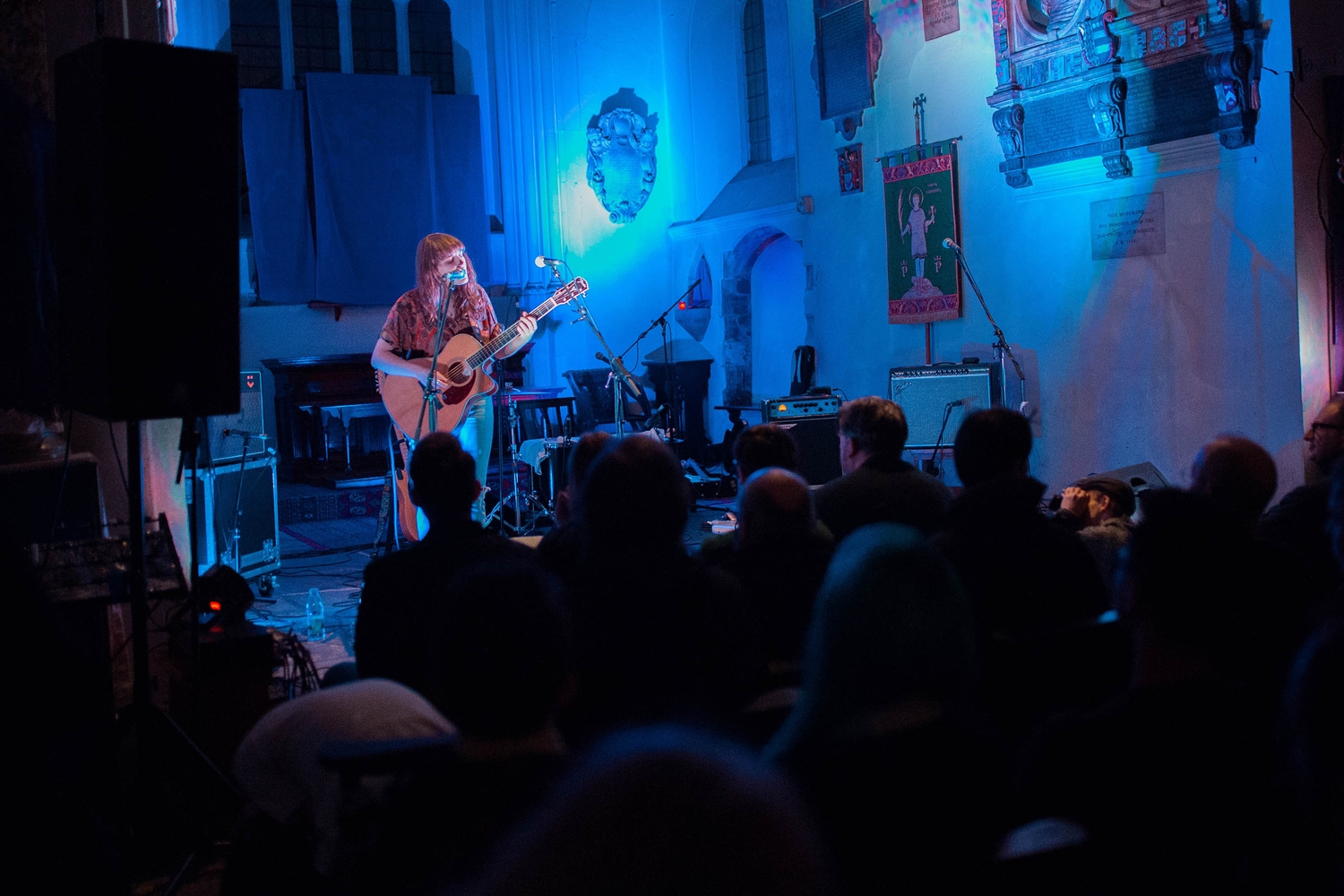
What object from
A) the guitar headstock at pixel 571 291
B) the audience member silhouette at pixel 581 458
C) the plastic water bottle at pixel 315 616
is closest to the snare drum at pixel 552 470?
the guitar headstock at pixel 571 291

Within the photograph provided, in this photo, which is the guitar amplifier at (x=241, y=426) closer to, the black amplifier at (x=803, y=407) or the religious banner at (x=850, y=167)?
the black amplifier at (x=803, y=407)

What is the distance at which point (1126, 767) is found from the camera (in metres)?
1.66

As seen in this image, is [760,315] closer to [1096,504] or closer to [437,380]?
[437,380]

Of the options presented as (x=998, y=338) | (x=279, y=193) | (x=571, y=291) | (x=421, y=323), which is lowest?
(x=998, y=338)

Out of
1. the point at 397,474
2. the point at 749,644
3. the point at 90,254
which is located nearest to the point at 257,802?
the point at 749,644

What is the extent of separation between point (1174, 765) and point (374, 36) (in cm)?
1277

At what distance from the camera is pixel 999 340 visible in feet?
27.9

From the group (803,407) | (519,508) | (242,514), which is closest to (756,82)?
(803,407)

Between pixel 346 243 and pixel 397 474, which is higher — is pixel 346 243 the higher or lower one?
the higher one

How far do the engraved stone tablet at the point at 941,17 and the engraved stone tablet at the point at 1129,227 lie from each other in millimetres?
2052

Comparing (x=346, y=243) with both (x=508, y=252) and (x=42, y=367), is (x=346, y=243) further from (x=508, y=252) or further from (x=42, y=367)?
(x=42, y=367)

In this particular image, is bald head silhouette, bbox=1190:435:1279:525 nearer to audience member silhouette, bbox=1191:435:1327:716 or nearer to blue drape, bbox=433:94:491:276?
audience member silhouette, bbox=1191:435:1327:716

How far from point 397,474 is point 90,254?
3.37 m

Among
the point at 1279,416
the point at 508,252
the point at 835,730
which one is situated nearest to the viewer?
the point at 835,730
